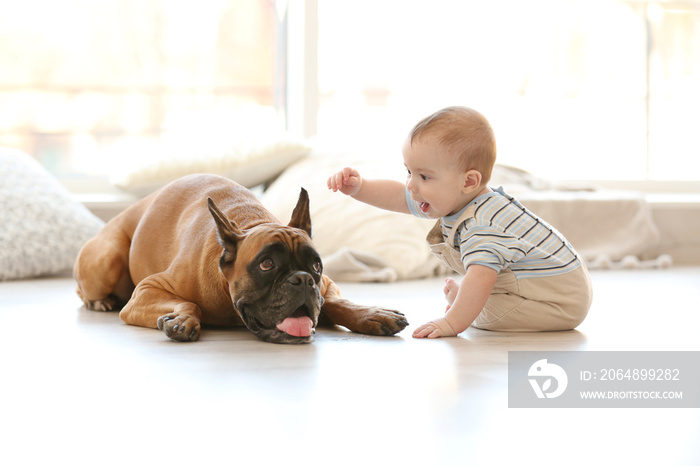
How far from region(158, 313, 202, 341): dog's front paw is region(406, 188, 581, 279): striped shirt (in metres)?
0.65

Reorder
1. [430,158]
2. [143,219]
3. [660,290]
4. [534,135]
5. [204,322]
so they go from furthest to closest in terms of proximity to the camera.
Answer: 1. [534,135]
2. [660,290]
3. [143,219]
4. [204,322]
5. [430,158]

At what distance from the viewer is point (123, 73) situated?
167 inches

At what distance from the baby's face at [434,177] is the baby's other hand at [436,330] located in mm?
268

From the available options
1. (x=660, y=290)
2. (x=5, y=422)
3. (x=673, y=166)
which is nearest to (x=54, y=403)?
(x=5, y=422)

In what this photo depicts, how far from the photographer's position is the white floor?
103 cm

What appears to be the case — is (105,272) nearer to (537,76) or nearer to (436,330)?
(436,330)

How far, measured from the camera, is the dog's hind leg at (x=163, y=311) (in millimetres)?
1726

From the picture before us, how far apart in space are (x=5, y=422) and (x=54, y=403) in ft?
0.37

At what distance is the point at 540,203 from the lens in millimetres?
3758

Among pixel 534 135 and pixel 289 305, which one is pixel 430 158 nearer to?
pixel 289 305

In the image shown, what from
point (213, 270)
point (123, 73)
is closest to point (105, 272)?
point (213, 270)

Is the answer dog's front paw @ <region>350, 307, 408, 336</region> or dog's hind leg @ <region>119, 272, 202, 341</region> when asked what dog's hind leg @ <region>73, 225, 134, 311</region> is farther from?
dog's front paw @ <region>350, 307, 408, 336</region>
